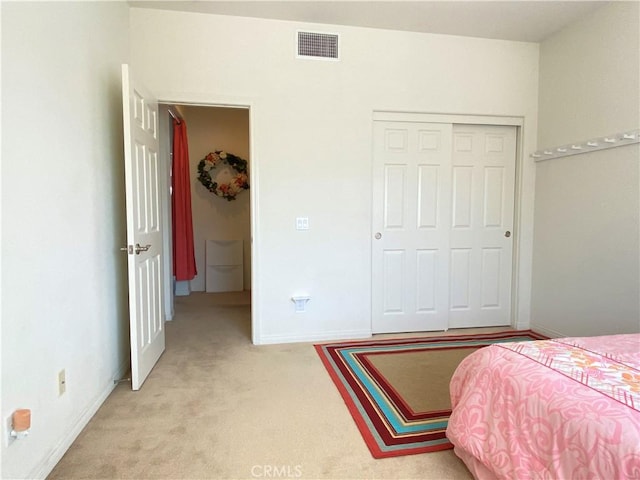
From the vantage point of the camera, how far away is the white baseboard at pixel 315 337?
3.29 metres

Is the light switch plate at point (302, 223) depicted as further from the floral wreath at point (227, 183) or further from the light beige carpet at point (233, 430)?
the floral wreath at point (227, 183)

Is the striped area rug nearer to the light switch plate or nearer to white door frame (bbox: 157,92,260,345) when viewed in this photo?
white door frame (bbox: 157,92,260,345)

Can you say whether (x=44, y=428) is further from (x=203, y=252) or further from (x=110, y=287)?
(x=203, y=252)

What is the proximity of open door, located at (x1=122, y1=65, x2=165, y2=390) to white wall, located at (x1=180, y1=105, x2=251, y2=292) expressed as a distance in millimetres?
2574

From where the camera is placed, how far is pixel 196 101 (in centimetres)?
306

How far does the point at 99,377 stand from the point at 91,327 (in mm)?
327

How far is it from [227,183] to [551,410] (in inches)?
194

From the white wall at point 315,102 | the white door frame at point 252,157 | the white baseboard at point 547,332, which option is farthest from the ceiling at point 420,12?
the white baseboard at point 547,332

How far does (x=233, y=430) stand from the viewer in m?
1.98

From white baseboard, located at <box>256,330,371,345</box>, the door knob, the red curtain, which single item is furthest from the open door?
the red curtain

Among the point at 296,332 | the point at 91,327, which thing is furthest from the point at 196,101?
the point at 296,332

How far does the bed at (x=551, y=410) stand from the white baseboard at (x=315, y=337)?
1.70 m

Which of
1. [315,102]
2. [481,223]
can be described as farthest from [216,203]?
[481,223]

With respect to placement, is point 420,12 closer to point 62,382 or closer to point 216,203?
point 62,382
